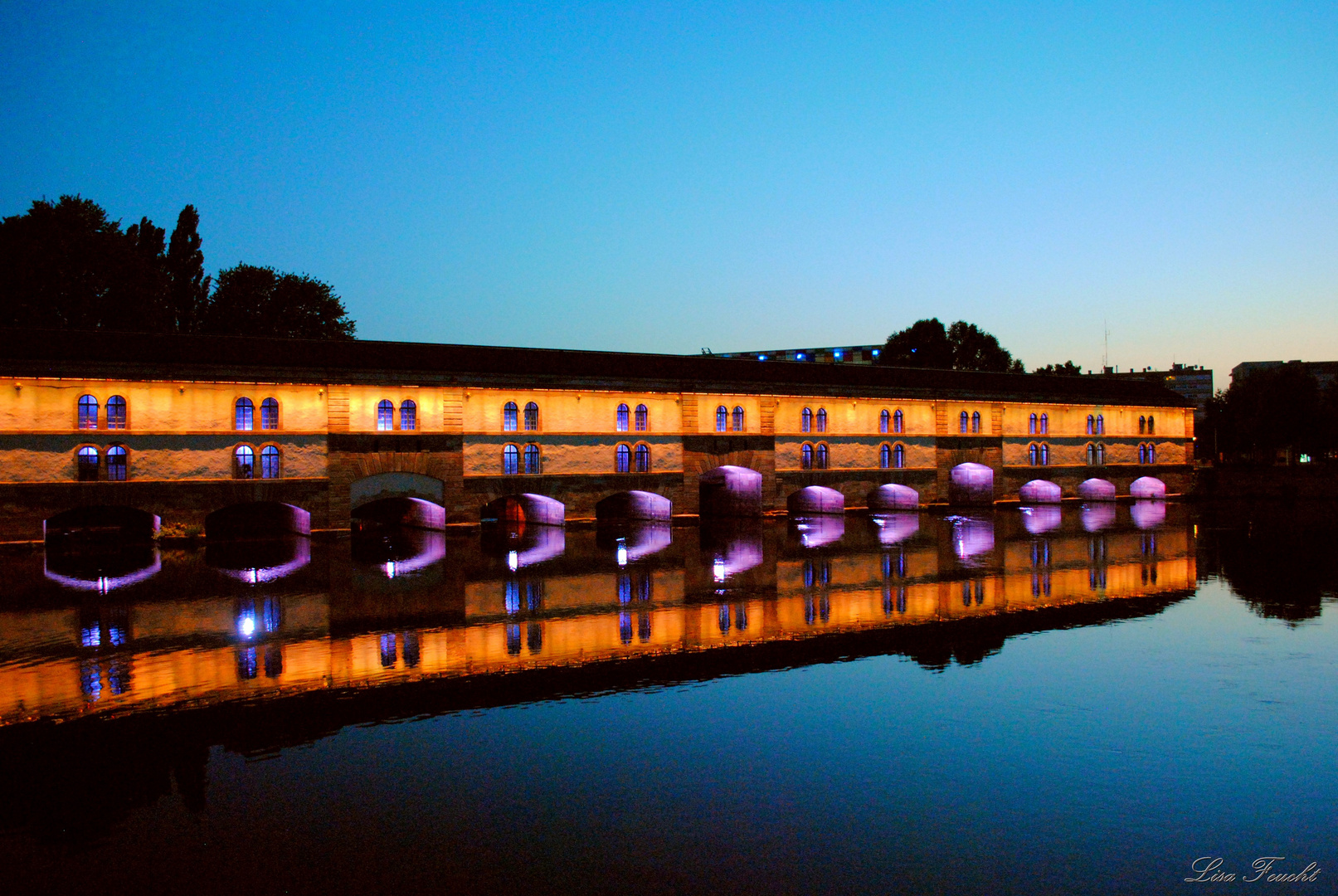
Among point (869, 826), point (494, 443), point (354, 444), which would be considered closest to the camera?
point (869, 826)

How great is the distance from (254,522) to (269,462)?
332 inches

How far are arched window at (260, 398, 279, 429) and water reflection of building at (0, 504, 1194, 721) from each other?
20.2 ft

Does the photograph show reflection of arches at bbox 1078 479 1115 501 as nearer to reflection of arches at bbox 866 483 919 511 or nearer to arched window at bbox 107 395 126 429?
reflection of arches at bbox 866 483 919 511

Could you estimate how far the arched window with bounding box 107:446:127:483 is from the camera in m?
37.1

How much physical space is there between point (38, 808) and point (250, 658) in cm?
711

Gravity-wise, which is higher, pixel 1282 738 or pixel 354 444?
pixel 354 444

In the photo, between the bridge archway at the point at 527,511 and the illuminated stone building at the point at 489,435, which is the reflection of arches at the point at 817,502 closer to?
the illuminated stone building at the point at 489,435

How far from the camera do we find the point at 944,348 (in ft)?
338

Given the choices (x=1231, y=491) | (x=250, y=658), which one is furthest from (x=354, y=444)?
(x=1231, y=491)

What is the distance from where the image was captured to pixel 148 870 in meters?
9.12

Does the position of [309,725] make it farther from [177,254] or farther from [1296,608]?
[177,254]

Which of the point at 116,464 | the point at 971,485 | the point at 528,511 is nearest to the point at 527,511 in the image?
the point at 528,511

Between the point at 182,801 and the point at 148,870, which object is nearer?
the point at 148,870

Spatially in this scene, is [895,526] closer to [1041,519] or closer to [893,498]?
[1041,519]
